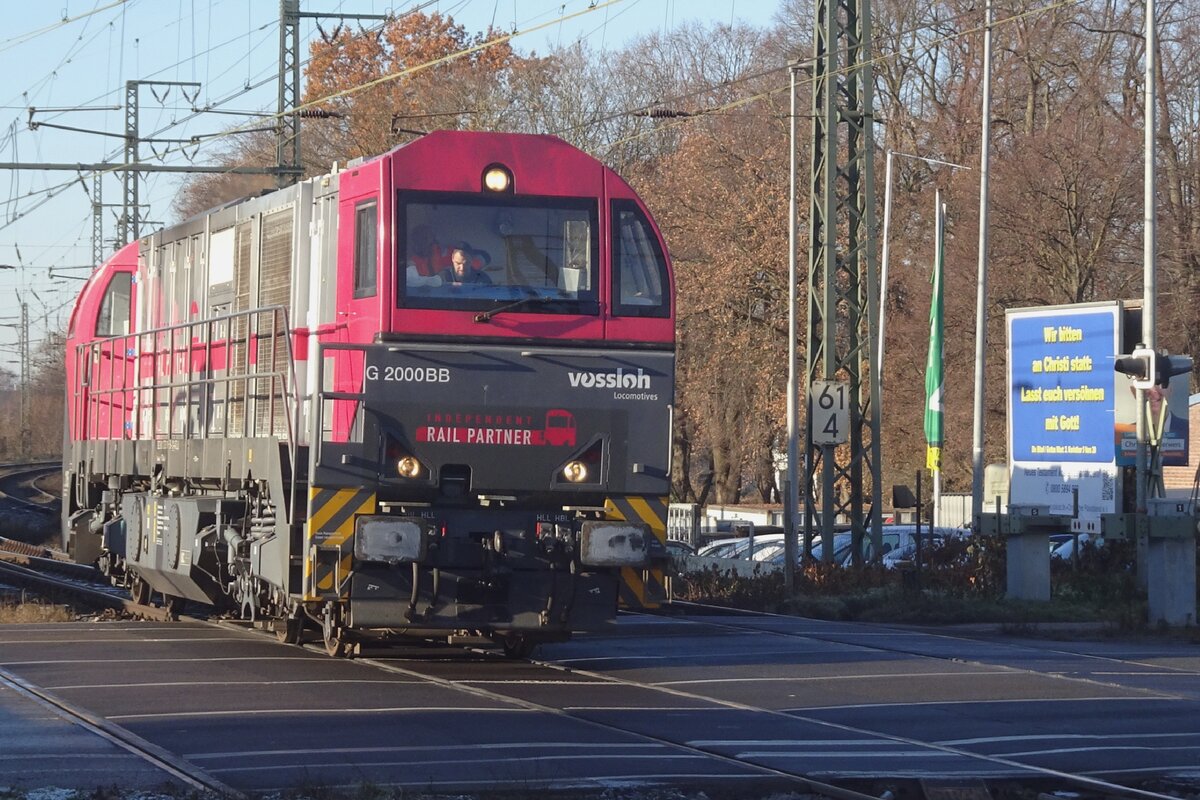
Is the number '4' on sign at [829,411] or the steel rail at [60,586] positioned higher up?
the number '4' on sign at [829,411]

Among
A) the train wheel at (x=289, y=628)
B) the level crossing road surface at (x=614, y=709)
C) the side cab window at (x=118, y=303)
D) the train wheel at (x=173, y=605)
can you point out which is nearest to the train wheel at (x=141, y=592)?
the train wheel at (x=173, y=605)

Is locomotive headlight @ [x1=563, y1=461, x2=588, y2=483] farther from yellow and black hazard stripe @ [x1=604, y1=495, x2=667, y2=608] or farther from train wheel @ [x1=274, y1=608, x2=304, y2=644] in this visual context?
train wheel @ [x1=274, y1=608, x2=304, y2=644]

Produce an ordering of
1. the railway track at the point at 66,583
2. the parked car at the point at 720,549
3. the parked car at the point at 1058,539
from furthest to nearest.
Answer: the parked car at the point at 720,549 → the parked car at the point at 1058,539 → the railway track at the point at 66,583

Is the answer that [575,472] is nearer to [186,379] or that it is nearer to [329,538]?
[329,538]

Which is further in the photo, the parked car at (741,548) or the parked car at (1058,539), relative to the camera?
the parked car at (741,548)

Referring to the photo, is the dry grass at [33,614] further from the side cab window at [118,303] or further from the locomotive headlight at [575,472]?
the locomotive headlight at [575,472]

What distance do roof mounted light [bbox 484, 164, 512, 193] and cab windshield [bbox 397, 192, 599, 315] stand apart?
79mm

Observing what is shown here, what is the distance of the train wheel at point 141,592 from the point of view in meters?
19.5

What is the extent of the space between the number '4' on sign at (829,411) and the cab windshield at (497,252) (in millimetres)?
9611

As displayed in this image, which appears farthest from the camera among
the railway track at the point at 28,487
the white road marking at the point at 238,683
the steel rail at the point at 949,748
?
the railway track at the point at 28,487

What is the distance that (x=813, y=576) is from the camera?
22797mm

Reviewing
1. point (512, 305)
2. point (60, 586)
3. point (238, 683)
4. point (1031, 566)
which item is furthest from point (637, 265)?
point (60, 586)

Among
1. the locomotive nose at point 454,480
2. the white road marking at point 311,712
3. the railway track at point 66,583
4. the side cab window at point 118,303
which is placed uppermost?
the side cab window at point 118,303

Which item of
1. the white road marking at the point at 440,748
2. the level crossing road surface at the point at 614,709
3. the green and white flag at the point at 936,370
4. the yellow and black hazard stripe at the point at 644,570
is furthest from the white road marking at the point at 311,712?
the green and white flag at the point at 936,370
